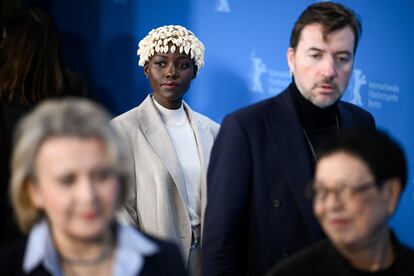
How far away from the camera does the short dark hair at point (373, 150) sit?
2531mm

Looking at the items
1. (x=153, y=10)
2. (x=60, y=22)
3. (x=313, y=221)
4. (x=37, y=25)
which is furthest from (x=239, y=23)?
(x=313, y=221)

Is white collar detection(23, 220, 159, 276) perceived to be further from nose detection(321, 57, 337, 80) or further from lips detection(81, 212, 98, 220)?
nose detection(321, 57, 337, 80)

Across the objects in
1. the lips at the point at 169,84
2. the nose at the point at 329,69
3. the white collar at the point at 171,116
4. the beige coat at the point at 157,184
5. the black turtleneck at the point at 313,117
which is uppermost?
the nose at the point at 329,69

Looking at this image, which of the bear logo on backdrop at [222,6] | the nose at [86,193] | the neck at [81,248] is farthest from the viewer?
the bear logo on backdrop at [222,6]

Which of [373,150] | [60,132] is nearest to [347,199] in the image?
[373,150]

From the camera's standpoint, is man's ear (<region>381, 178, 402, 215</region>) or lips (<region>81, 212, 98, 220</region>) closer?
lips (<region>81, 212, 98, 220</region>)

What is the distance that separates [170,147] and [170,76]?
14.6 inches

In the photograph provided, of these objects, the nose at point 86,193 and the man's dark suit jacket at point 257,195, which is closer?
the nose at point 86,193

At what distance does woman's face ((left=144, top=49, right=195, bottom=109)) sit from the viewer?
15.0 ft

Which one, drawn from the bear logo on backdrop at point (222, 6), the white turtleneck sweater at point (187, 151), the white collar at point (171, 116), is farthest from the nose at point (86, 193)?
the bear logo on backdrop at point (222, 6)

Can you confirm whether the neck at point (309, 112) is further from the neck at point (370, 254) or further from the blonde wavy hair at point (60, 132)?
the blonde wavy hair at point (60, 132)

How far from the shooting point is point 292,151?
338 centimetres

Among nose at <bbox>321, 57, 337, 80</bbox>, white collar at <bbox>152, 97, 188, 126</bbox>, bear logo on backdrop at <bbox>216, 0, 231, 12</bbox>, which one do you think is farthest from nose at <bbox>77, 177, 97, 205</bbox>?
bear logo on backdrop at <bbox>216, 0, 231, 12</bbox>

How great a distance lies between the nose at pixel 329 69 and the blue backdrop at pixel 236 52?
4.24 feet
